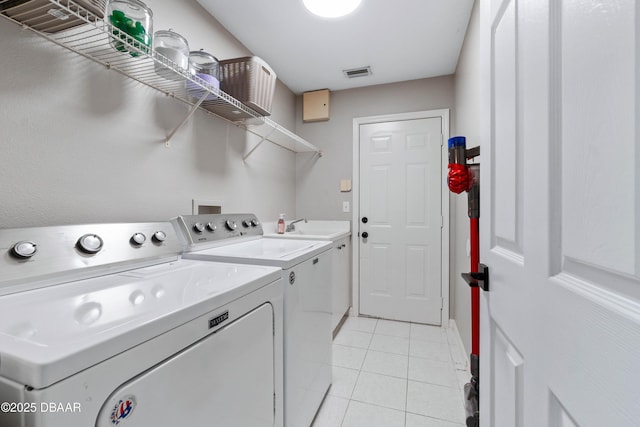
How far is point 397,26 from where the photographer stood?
2006 millimetres

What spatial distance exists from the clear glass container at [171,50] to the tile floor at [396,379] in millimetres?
1966

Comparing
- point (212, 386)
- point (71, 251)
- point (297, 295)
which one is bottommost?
point (212, 386)

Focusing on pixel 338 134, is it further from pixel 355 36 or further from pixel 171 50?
pixel 171 50

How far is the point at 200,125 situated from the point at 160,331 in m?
1.48

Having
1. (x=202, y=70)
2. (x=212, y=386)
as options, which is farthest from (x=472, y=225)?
(x=202, y=70)

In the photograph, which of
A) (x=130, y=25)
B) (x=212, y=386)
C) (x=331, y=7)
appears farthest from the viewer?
(x=331, y=7)

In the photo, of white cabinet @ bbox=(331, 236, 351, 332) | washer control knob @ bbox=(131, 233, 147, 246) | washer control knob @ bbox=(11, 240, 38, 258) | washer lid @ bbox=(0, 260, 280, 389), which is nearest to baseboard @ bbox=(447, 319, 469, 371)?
white cabinet @ bbox=(331, 236, 351, 332)

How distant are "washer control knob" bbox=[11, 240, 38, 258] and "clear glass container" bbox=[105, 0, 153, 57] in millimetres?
750

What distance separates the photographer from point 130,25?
104 cm

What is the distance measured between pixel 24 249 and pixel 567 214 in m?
1.35

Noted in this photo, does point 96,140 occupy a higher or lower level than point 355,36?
lower

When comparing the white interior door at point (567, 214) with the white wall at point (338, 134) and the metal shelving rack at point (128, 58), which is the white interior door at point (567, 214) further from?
the white wall at point (338, 134)

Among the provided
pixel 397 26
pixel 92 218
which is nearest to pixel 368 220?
pixel 397 26

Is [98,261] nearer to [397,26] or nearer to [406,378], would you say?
[406,378]
